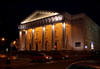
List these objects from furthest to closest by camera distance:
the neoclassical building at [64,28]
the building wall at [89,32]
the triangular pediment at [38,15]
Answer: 1. the building wall at [89,32]
2. the triangular pediment at [38,15]
3. the neoclassical building at [64,28]

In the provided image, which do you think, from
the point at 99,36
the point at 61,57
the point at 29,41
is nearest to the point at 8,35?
the point at 29,41

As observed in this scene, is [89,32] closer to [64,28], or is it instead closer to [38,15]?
[64,28]

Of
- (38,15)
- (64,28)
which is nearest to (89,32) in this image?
(64,28)

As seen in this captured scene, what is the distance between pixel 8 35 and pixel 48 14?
42746mm

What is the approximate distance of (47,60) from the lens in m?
25.0

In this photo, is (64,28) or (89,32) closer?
(64,28)

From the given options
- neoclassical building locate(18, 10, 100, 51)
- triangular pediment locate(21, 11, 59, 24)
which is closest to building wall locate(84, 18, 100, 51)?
neoclassical building locate(18, 10, 100, 51)

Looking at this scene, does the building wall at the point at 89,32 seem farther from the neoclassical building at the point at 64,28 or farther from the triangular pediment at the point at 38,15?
the triangular pediment at the point at 38,15

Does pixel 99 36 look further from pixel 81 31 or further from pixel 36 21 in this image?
pixel 36 21

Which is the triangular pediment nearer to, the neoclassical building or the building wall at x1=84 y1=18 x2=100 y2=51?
the neoclassical building

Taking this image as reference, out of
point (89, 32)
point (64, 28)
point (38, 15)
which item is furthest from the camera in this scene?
point (38, 15)

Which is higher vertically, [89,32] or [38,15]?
[38,15]

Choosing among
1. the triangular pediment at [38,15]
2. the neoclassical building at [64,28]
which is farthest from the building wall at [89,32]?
the triangular pediment at [38,15]

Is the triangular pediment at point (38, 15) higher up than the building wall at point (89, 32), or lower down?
higher up
